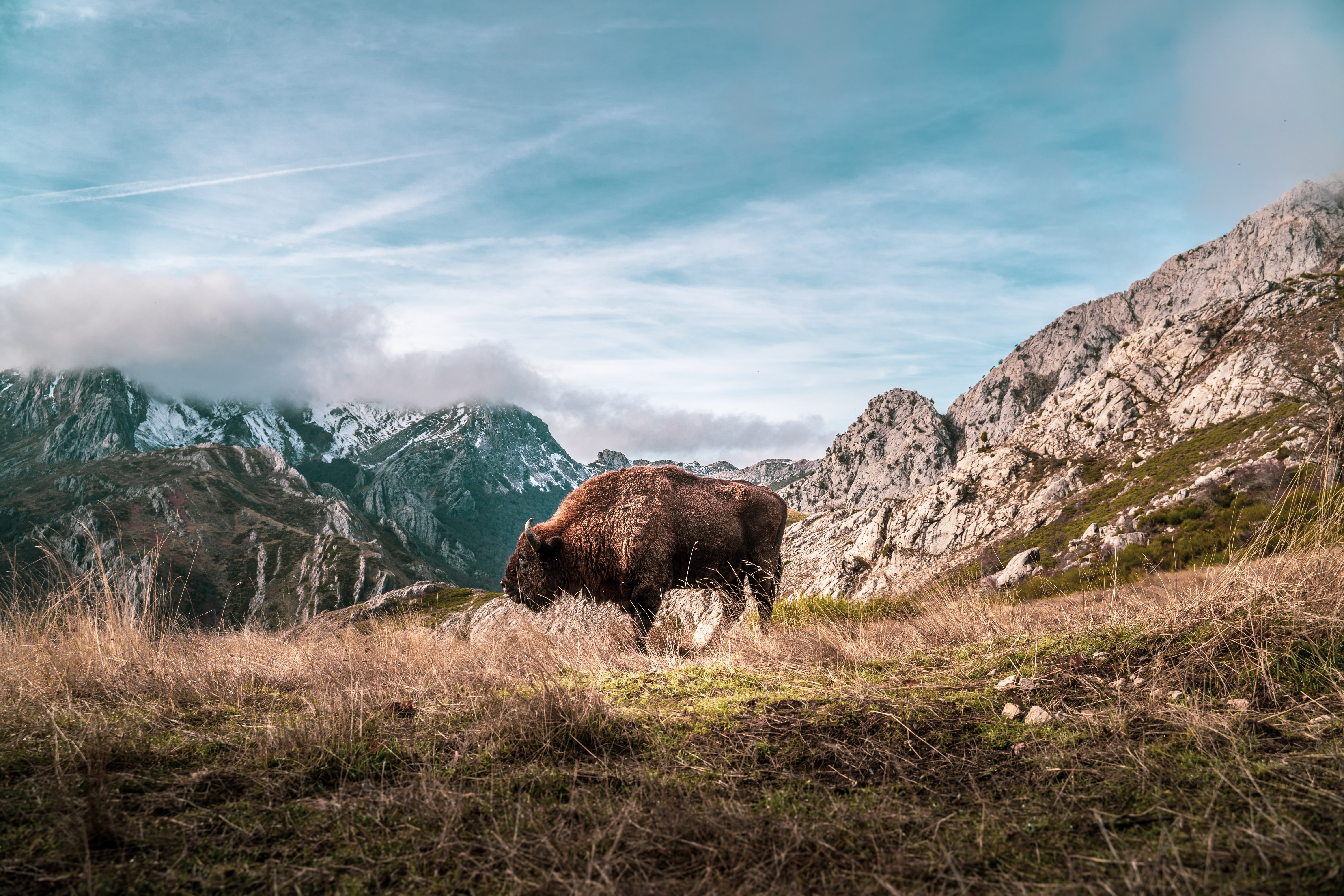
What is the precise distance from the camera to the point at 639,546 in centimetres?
1094

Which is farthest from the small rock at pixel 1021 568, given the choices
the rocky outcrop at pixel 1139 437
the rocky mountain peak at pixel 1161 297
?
the rocky mountain peak at pixel 1161 297

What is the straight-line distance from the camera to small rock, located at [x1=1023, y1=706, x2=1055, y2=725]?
13.9 ft

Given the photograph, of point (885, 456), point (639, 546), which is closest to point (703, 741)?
point (639, 546)

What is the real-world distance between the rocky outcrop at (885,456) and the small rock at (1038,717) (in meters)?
97.8

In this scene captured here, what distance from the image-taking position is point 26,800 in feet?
10.0

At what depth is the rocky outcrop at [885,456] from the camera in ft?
355

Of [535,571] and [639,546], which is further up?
[639,546]

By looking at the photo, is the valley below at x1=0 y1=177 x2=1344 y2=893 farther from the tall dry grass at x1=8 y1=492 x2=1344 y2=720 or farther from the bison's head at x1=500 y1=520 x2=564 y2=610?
the bison's head at x1=500 y1=520 x2=564 y2=610

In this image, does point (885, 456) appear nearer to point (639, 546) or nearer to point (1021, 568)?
point (1021, 568)

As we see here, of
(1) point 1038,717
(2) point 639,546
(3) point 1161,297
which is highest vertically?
(3) point 1161,297

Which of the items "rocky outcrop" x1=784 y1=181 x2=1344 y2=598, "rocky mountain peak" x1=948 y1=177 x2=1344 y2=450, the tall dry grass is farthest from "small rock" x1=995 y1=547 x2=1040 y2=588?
"rocky mountain peak" x1=948 y1=177 x2=1344 y2=450

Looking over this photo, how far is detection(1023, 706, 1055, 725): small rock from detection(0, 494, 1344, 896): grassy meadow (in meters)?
0.09

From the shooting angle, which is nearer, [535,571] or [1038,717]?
[1038,717]

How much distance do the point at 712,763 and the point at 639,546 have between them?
7.18 meters
